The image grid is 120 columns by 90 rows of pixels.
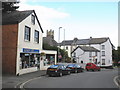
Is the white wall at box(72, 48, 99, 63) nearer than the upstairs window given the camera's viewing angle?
No

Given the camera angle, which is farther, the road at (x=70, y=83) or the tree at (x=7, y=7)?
the tree at (x=7, y=7)

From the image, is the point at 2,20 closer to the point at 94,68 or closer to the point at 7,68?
the point at 7,68

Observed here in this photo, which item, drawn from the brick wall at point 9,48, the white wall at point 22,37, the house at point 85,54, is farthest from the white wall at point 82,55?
the brick wall at point 9,48

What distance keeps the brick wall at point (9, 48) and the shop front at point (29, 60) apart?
1.27 m

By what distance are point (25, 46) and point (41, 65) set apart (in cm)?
641

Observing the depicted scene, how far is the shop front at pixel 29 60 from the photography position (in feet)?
66.8

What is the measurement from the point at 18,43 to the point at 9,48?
→ 1.23 metres

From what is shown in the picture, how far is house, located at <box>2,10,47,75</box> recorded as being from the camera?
18875 mm

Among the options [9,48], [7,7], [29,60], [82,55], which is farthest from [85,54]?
[9,48]

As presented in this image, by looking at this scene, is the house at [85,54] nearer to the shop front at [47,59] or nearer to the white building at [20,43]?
the shop front at [47,59]

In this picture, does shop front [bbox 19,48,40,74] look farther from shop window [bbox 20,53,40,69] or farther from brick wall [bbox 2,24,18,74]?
brick wall [bbox 2,24,18,74]

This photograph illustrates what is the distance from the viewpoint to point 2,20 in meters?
20.7

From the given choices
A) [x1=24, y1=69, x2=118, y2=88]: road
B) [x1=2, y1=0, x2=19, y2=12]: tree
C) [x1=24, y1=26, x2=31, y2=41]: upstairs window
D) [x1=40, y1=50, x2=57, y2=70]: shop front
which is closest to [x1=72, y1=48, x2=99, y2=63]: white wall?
[x1=40, y1=50, x2=57, y2=70]: shop front

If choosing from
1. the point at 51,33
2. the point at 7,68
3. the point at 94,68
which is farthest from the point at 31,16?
the point at 51,33
